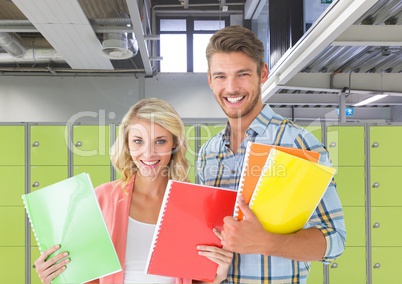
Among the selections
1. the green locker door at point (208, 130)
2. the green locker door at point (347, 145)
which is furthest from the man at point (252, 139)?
the green locker door at point (347, 145)

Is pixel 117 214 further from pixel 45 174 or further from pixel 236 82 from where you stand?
pixel 45 174

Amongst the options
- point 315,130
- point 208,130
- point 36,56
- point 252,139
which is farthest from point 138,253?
point 36,56

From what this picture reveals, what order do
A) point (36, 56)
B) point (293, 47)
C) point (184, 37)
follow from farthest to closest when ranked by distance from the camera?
point (184, 37)
point (36, 56)
point (293, 47)

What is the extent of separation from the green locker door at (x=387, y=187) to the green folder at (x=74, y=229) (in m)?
3.44

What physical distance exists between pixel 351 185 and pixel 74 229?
11.2 feet

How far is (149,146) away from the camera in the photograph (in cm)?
133

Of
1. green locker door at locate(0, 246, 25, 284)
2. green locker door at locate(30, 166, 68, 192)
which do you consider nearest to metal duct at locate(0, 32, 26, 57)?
green locker door at locate(30, 166, 68, 192)

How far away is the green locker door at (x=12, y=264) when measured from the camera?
3984 mm

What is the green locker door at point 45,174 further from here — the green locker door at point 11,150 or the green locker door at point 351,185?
the green locker door at point 351,185

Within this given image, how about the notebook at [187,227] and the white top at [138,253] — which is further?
the white top at [138,253]

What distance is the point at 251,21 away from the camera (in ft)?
30.5

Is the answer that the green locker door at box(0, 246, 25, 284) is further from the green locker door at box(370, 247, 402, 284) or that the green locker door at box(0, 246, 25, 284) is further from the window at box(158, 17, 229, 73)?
the window at box(158, 17, 229, 73)

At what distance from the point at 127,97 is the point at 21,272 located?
17.8ft

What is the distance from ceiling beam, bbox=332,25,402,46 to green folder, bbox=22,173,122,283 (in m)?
3.56
